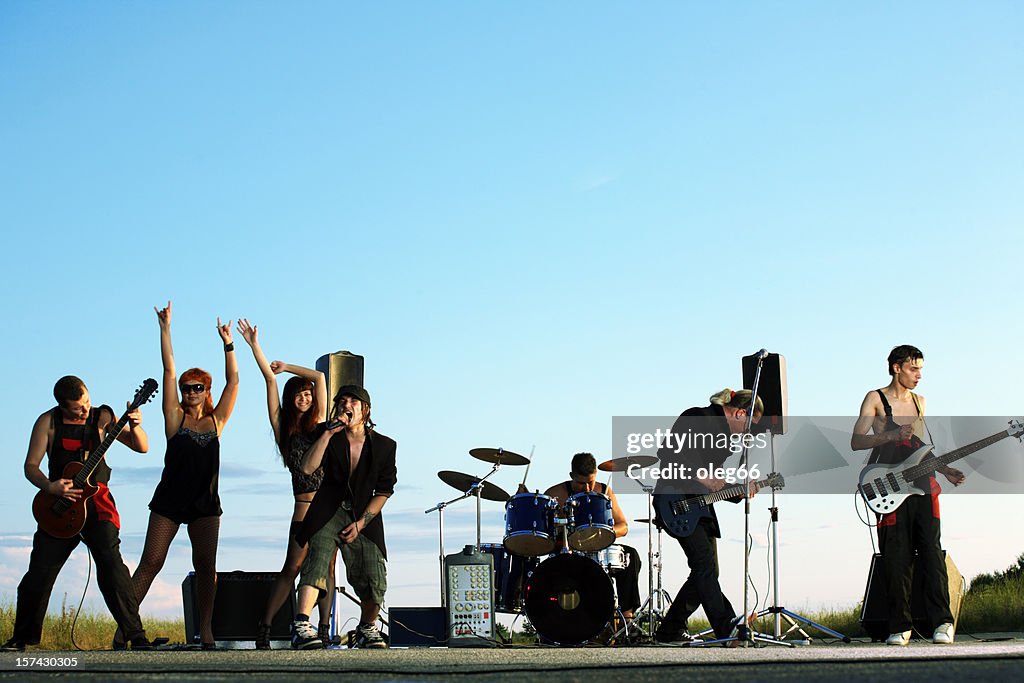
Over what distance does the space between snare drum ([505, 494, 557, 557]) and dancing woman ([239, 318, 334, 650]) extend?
216cm

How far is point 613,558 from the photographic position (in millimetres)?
12352

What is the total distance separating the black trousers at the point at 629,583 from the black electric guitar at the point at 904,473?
2.89 m

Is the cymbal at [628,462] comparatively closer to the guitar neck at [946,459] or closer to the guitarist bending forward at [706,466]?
the guitarist bending forward at [706,466]

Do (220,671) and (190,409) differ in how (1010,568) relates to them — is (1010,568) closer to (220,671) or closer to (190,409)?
(190,409)

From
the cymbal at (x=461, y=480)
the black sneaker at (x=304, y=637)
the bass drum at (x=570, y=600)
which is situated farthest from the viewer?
the cymbal at (x=461, y=480)

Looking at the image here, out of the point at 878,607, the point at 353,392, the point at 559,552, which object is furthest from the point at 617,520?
the point at 353,392

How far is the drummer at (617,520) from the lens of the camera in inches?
492

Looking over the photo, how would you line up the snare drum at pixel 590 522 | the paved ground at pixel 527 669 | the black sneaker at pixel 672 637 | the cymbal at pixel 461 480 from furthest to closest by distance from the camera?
the cymbal at pixel 461 480 < the snare drum at pixel 590 522 < the black sneaker at pixel 672 637 < the paved ground at pixel 527 669

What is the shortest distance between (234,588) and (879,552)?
5.58 meters

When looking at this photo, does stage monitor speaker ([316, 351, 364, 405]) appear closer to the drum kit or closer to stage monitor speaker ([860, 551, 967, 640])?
the drum kit

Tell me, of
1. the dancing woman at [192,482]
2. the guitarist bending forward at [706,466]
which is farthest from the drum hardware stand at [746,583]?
the dancing woman at [192,482]

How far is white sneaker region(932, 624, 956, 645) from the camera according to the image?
1011cm

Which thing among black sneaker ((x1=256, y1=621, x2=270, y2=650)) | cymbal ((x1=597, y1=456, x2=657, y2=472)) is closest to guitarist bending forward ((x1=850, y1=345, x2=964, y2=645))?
cymbal ((x1=597, y1=456, x2=657, y2=472))

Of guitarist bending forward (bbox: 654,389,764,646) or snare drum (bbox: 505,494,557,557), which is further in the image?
snare drum (bbox: 505,494,557,557)
